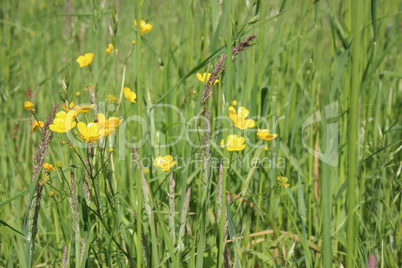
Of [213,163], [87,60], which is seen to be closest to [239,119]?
[213,163]

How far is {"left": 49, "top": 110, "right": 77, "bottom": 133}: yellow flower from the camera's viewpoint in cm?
91

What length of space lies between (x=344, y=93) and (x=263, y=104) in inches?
13.1

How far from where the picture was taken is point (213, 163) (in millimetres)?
1305

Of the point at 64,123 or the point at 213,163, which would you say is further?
the point at 213,163

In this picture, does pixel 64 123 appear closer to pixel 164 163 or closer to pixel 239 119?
pixel 164 163

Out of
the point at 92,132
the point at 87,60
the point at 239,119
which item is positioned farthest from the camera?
the point at 87,60

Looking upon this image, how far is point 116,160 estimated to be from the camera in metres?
1.50

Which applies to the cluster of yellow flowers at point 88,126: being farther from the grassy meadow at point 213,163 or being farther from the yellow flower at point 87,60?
the yellow flower at point 87,60

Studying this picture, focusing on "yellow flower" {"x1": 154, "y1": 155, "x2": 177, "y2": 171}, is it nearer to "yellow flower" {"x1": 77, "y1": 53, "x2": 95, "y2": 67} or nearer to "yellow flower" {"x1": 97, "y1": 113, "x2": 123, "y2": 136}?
"yellow flower" {"x1": 97, "y1": 113, "x2": 123, "y2": 136}

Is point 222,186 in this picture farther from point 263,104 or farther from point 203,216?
point 263,104

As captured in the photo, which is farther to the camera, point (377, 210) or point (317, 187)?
point (317, 187)

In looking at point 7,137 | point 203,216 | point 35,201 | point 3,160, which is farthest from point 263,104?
point 7,137

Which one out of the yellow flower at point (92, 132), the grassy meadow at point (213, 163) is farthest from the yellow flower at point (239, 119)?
the yellow flower at point (92, 132)

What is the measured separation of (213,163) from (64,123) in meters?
0.48
